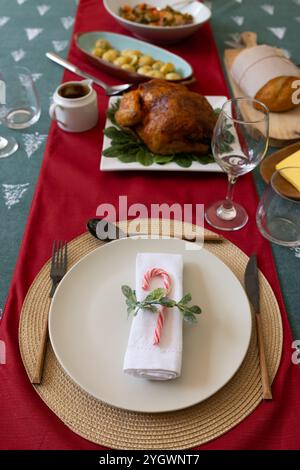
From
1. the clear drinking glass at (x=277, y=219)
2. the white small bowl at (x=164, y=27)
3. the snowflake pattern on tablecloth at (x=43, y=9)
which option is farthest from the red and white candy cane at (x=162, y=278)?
the snowflake pattern on tablecloth at (x=43, y=9)

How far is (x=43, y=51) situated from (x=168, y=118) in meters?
0.58

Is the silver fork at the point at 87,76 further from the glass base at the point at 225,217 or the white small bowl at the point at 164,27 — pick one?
the glass base at the point at 225,217

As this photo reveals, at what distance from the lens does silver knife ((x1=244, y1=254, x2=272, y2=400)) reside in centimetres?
52

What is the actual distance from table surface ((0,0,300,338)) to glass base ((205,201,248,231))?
0.08m

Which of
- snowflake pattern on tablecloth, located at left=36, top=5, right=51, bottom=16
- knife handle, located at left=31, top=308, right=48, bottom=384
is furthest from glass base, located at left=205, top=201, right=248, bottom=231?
snowflake pattern on tablecloth, located at left=36, top=5, right=51, bottom=16

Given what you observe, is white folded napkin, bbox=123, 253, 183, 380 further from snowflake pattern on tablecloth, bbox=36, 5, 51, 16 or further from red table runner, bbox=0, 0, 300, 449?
snowflake pattern on tablecloth, bbox=36, 5, 51, 16

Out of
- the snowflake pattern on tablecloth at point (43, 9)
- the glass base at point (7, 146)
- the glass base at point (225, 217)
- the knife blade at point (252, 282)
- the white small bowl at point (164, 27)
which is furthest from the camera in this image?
the snowflake pattern on tablecloth at point (43, 9)

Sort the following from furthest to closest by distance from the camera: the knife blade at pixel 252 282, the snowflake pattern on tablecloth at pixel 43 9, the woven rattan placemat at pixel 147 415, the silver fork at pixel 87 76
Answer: the snowflake pattern on tablecloth at pixel 43 9 < the silver fork at pixel 87 76 < the knife blade at pixel 252 282 < the woven rattan placemat at pixel 147 415

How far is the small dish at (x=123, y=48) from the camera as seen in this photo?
102 cm

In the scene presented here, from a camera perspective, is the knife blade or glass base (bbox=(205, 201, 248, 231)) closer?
the knife blade

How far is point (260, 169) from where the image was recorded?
2.72 ft

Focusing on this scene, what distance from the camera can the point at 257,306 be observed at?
0.60 meters

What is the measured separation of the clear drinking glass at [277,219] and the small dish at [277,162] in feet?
0.10

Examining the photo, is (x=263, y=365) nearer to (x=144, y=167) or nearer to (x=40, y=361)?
(x=40, y=361)
